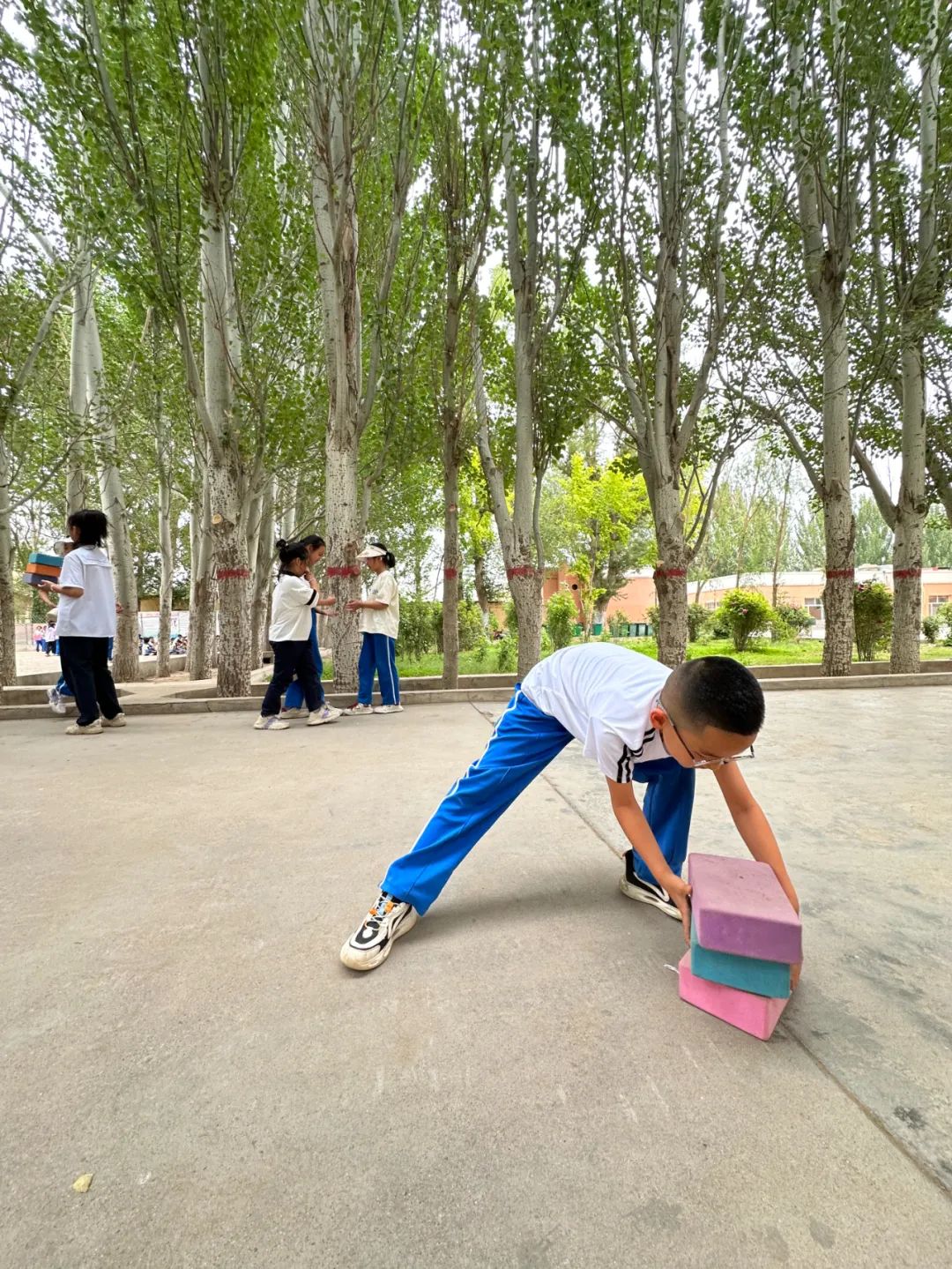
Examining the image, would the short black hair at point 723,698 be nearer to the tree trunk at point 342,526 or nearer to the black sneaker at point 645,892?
the black sneaker at point 645,892

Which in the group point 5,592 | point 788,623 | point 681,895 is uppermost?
point 5,592

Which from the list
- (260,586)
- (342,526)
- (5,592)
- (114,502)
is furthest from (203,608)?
(342,526)

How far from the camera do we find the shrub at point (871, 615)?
11.1 m

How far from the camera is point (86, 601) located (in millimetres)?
5348

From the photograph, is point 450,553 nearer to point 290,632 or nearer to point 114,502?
point 290,632

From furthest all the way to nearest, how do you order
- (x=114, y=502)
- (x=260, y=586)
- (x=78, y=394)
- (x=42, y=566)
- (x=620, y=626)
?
(x=620, y=626) < (x=260, y=586) < (x=114, y=502) < (x=78, y=394) < (x=42, y=566)

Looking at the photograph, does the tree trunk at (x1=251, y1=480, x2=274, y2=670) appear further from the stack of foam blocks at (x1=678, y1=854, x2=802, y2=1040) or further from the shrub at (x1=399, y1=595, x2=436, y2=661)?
the stack of foam blocks at (x1=678, y1=854, x2=802, y2=1040)

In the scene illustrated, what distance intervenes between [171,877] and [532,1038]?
1.67 m

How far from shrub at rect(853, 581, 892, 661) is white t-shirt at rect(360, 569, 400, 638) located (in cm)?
878

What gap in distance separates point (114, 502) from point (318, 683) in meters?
7.16

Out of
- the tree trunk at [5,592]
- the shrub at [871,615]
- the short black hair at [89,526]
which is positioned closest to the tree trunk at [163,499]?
the tree trunk at [5,592]

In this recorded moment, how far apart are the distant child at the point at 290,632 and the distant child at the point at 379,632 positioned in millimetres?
623

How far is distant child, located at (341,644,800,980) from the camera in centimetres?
159

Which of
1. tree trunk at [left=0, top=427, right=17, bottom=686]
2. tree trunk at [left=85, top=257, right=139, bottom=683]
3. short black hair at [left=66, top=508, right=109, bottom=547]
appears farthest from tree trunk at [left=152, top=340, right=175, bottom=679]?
short black hair at [left=66, top=508, right=109, bottom=547]
